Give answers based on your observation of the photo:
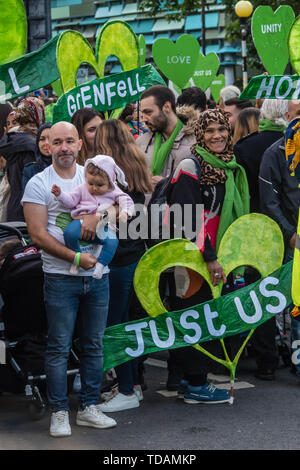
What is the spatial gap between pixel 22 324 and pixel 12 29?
81.1 inches

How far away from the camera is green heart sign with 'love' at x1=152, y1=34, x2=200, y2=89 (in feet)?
28.0

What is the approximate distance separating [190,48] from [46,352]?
486 centimetres

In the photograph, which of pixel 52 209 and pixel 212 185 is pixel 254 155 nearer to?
pixel 212 185

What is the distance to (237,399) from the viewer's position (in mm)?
5461

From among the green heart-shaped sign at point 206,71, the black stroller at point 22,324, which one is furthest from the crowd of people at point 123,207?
the green heart-shaped sign at point 206,71

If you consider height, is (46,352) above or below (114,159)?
below

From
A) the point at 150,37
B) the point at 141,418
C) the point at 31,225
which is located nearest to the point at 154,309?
the point at 141,418

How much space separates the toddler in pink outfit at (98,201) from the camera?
4691 millimetres

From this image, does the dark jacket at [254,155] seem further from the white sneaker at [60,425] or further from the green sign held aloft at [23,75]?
the white sneaker at [60,425]

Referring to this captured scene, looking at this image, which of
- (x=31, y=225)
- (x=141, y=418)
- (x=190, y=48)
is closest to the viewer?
(x=31, y=225)

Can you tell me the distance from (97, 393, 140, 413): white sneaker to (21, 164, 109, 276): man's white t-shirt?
99cm

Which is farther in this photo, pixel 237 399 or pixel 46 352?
pixel 237 399
